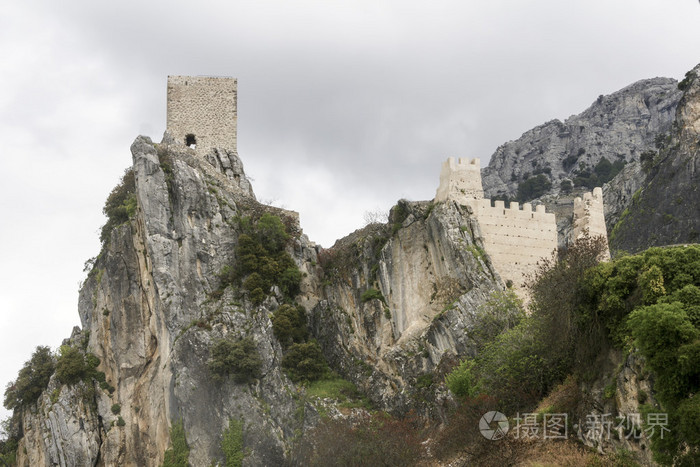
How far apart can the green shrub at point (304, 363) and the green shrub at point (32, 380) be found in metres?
15.0

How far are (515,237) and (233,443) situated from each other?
56.8 ft

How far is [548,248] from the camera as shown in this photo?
41.0 meters

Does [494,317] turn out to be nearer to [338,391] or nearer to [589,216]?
[338,391]

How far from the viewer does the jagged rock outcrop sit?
5828 cm

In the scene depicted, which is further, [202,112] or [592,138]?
[592,138]

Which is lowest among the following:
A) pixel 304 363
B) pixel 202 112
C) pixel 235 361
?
pixel 304 363

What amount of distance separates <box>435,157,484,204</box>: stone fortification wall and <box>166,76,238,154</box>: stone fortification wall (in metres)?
18.1

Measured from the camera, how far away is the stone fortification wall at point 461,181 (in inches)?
1641

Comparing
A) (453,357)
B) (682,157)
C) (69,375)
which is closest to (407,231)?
(453,357)

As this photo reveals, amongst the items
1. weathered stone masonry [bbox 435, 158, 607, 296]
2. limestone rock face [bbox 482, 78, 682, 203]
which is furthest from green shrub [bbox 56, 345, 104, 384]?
limestone rock face [bbox 482, 78, 682, 203]

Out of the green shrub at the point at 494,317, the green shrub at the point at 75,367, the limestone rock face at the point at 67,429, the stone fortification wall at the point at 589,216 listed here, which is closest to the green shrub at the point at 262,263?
the green shrub at the point at 75,367

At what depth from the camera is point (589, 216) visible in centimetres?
4303

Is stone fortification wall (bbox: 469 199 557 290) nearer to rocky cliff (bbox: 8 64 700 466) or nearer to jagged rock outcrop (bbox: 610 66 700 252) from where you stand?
rocky cliff (bbox: 8 64 700 466)

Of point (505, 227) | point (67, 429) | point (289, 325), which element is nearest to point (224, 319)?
point (289, 325)
